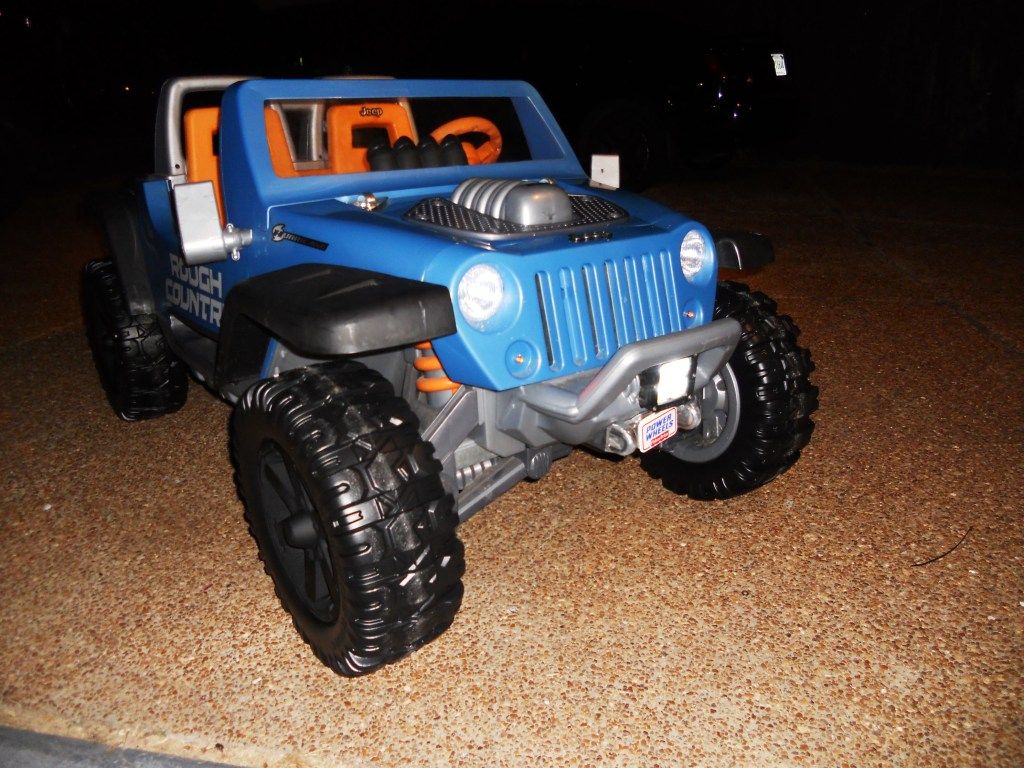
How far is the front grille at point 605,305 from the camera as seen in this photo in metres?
2.16

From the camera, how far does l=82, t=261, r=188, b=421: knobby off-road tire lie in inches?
150

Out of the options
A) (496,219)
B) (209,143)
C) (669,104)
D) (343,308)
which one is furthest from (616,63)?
(343,308)

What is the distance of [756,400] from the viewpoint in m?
2.72

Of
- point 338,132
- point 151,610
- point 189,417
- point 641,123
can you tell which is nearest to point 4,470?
point 189,417

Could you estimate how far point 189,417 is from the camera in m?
4.07

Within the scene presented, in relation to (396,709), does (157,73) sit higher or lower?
higher

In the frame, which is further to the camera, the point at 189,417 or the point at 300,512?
the point at 189,417

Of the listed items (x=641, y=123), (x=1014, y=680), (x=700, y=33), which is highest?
(x=700, y=33)

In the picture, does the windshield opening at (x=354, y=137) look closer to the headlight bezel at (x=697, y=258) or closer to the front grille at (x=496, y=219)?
the front grille at (x=496, y=219)

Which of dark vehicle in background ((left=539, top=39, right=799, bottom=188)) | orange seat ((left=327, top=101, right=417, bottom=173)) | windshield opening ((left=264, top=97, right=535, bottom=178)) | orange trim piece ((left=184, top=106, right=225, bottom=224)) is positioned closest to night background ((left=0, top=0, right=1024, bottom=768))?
windshield opening ((left=264, top=97, right=535, bottom=178))

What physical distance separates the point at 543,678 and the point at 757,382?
1.21 m

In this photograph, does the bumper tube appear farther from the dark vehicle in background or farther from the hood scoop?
the dark vehicle in background

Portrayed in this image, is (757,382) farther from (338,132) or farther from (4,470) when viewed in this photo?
(4,470)

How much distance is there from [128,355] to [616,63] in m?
6.30
